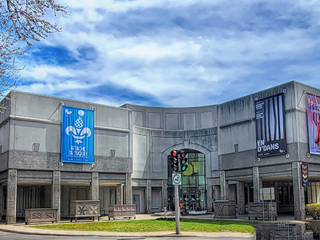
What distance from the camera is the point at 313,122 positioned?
35.7 m

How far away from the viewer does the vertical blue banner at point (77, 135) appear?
3700cm

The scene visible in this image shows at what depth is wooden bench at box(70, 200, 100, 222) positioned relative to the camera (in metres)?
33.6

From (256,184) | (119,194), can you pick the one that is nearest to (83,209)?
(119,194)

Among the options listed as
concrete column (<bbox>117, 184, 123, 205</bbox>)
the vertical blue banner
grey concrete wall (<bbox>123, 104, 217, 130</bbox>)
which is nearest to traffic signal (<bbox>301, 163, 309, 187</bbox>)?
grey concrete wall (<bbox>123, 104, 217, 130</bbox>)

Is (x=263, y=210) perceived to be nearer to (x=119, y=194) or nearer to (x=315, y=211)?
(x=315, y=211)

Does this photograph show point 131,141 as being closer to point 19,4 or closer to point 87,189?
point 87,189

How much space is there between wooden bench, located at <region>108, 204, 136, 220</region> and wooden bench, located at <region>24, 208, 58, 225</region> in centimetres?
523

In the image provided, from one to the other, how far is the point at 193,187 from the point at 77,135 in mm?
17518

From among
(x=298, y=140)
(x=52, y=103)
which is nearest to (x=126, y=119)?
(x=52, y=103)

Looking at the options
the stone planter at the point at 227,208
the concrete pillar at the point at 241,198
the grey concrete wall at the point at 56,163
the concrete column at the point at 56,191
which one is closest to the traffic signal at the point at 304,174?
the stone planter at the point at 227,208

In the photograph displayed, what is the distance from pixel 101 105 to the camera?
133 ft

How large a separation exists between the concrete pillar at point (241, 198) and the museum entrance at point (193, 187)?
685cm

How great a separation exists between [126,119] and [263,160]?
14.6m

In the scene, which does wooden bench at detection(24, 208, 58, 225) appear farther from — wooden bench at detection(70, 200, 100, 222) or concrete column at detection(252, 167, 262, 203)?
concrete column at detection(252, 167, 262, 203)
